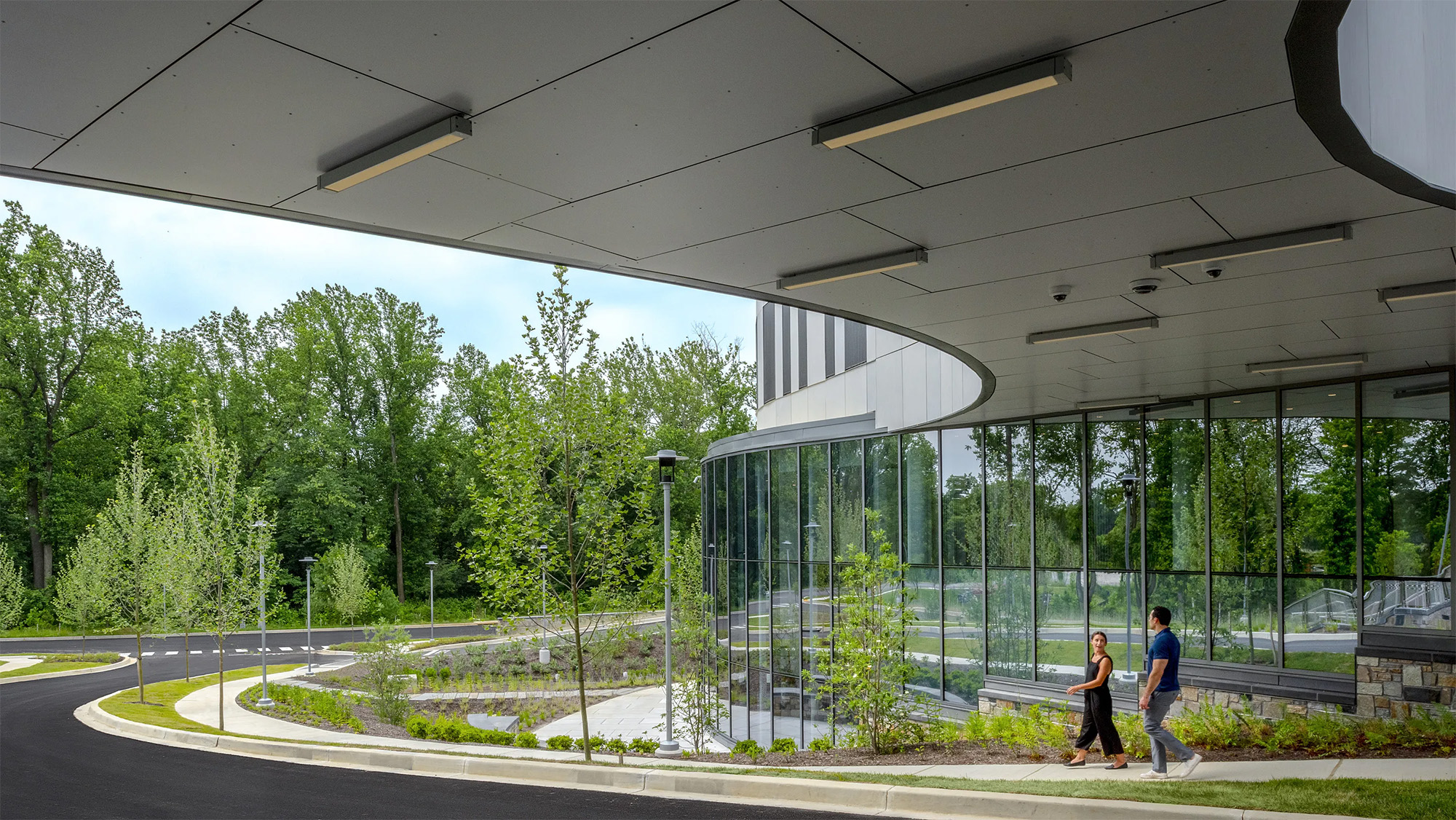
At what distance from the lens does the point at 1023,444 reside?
59.8ft

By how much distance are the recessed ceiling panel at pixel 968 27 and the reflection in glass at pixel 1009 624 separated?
48.4 ft

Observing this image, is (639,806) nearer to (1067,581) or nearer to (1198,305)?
(1198,305)

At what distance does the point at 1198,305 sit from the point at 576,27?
728 cm

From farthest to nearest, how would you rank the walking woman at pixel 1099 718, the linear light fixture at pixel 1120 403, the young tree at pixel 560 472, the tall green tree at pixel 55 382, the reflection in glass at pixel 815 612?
the tall green tree at pixel 55 382
the reflection in glass at pixel 815 612
the linear light fixture at pixel 1120 403
the young tree at pixel 560 472
the walking woman at pixel 1099 718

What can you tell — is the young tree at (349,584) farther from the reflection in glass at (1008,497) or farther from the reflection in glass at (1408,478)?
the reflection in glass at (1408,478)

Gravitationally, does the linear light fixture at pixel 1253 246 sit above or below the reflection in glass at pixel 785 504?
above

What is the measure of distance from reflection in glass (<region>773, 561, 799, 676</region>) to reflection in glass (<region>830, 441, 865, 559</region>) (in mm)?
1400

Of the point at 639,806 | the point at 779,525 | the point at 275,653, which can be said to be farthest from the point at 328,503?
the point at 639,806

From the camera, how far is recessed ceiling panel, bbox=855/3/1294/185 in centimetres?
429

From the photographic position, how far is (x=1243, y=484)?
15219mm

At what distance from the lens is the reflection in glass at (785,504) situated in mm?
20719

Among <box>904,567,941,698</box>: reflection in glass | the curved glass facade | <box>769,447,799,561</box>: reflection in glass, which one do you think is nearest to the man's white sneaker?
the curved glass facade

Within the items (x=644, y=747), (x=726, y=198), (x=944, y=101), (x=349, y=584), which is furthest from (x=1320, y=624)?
(x=349, y=584)

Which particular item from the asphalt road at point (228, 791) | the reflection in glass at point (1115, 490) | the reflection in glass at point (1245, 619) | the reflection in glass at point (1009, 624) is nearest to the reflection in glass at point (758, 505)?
the reflection in glass at point (1009, 624)
